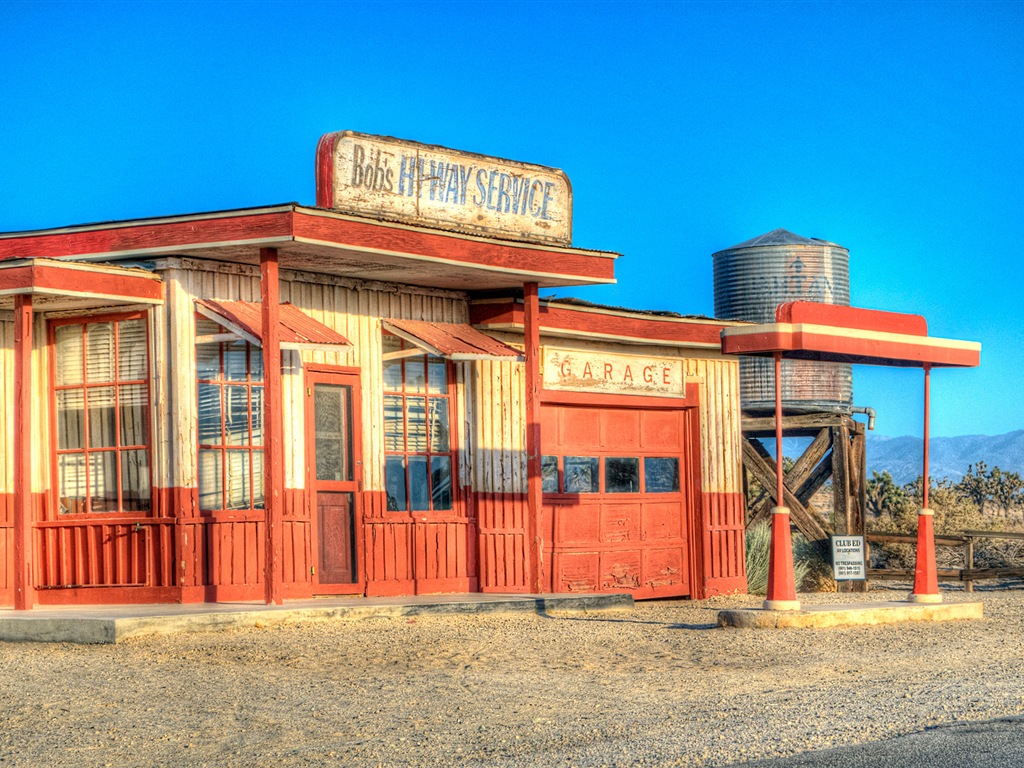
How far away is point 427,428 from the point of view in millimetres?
14070

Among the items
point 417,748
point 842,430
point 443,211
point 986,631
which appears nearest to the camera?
point 417,748

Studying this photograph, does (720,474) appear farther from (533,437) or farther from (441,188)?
(441,188)

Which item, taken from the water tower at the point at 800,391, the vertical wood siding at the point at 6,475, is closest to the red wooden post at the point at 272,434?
the vertical wood siding at the point at 6,475

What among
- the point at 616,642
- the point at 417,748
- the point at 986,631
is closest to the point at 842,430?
the point at 986,631

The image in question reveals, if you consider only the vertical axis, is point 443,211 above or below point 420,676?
above

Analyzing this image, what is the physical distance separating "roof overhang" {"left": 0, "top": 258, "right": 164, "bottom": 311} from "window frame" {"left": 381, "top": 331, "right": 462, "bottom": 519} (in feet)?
8.22

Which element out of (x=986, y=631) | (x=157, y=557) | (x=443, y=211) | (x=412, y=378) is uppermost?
(x=443, y=211)

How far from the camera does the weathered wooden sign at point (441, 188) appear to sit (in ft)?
40.8

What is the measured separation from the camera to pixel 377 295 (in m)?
13.7

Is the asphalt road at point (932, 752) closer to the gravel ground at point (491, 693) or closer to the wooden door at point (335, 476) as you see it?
the gravel ground at point (491, 693)

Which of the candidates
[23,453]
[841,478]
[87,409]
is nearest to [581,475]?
[87,409]

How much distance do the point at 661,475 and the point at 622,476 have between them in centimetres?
59

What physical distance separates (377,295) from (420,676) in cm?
527

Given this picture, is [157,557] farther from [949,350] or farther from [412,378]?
[949,350]
